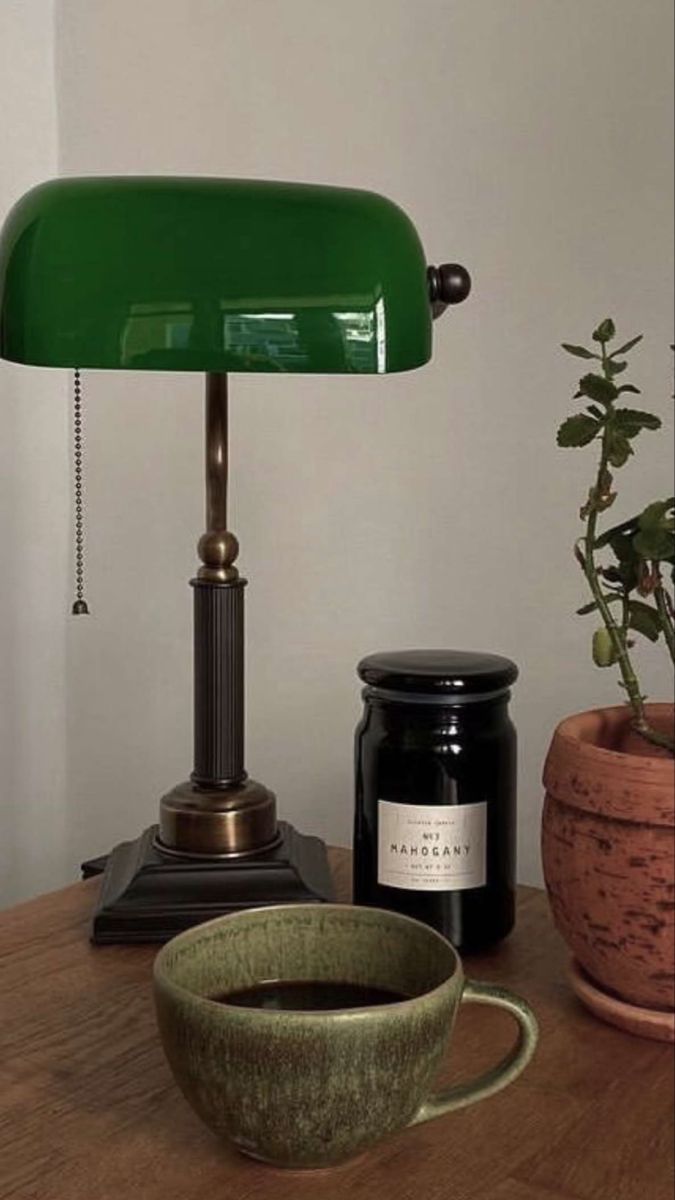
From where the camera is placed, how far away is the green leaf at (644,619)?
921mm

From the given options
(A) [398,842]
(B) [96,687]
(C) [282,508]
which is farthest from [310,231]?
(B) [96,687]

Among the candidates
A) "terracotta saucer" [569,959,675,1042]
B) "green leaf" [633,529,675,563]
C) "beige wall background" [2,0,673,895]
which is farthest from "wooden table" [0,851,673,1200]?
"beige wall background" [2,0,673,895]

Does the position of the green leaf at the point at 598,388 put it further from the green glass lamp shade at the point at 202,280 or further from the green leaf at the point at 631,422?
the green glass lamp shade at the point at 202,280

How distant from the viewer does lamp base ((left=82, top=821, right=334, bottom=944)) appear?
3.40 feet

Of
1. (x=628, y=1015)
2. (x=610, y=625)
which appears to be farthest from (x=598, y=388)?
(x=628, y=1015)

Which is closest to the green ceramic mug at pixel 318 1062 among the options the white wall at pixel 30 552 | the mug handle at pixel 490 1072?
the mug handle at pixel 490 1072

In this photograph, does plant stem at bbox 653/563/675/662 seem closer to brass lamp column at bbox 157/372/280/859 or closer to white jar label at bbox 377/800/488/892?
white jar label at bbox 377/800/488/892

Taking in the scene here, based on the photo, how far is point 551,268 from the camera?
1354 mm

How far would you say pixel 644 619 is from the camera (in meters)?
0.92

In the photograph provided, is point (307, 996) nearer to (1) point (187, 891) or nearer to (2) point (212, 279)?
(1) point (187, 891)

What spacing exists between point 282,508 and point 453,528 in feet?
0.62

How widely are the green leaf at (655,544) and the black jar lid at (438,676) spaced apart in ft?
0.54

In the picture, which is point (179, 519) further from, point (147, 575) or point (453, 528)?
point (453, 528)

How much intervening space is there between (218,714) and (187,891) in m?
0.12
